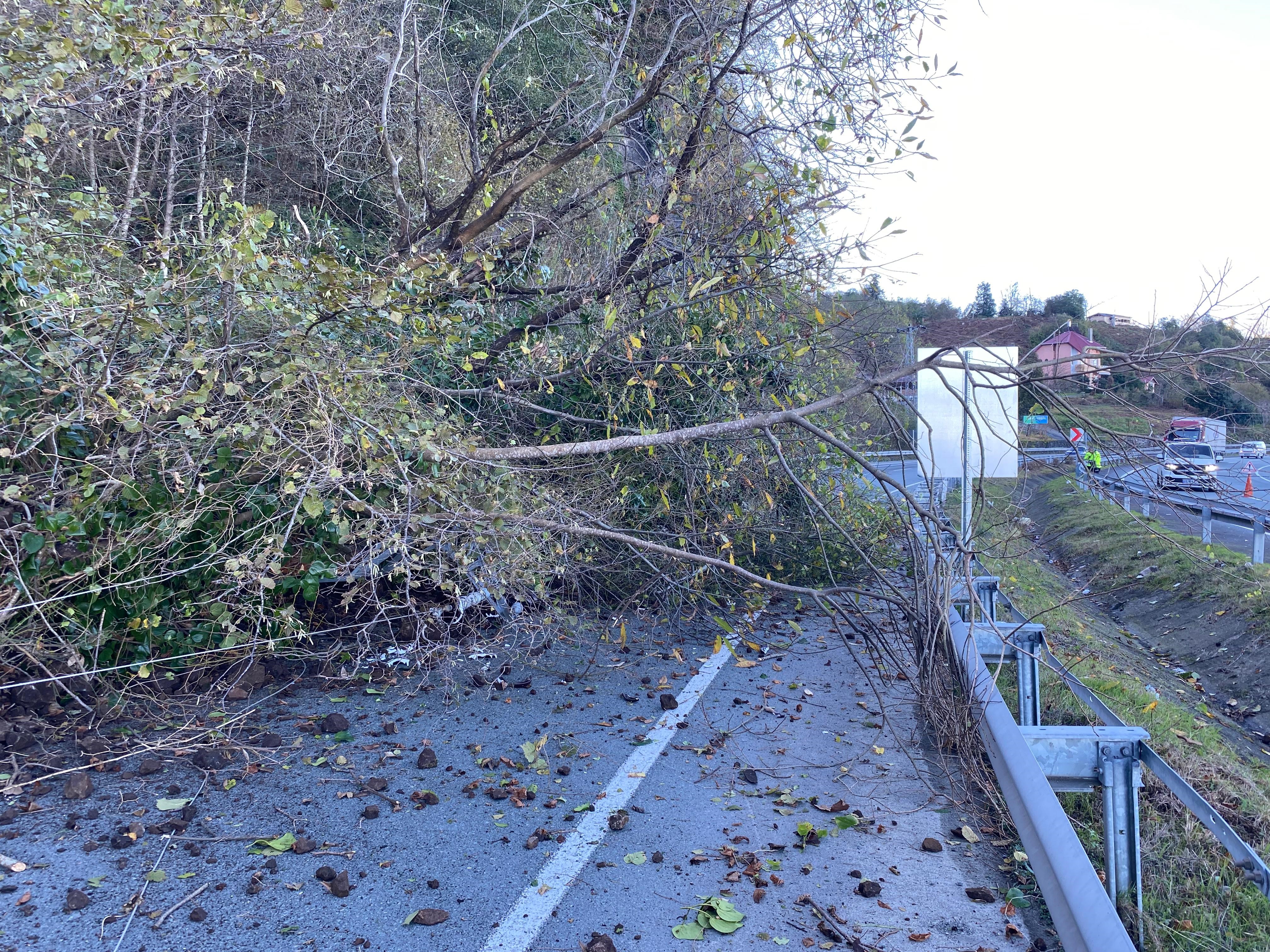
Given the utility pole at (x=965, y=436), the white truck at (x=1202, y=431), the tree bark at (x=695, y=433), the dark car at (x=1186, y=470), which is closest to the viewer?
the white truck at (x=1202, y=431)

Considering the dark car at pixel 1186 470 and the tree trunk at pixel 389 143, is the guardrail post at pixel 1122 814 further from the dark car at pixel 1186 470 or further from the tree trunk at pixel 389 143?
the tree trunk at pixel 389 143

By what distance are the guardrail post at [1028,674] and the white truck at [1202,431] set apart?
127 cm

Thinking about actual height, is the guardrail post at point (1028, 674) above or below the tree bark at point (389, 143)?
below

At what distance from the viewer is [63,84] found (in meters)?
4.21

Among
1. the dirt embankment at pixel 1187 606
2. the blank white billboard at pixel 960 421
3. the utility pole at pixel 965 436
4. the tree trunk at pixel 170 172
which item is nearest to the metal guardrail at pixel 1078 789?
the utility pole at pixel 965 436

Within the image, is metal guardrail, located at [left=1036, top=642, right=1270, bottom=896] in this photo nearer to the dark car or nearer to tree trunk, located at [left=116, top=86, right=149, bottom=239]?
the dark car

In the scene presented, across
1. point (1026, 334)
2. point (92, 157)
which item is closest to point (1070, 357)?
point (1026, 334)

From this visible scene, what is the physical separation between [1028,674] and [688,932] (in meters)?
2.69

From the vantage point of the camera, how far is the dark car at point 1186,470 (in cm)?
428

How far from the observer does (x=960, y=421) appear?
28.0ft

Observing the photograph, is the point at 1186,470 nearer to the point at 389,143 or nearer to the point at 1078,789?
the point at 1078,789

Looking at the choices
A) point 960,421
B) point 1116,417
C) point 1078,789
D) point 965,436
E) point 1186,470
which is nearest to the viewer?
point 1078,789

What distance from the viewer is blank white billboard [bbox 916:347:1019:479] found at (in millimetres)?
5695

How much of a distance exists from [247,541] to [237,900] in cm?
223
